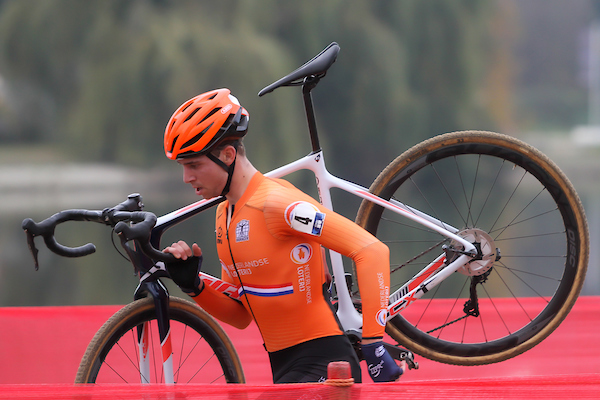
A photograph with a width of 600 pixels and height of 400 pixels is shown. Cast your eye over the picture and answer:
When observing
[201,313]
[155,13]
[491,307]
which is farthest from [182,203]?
[201,313]

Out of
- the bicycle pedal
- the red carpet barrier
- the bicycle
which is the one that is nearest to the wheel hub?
the bicycle

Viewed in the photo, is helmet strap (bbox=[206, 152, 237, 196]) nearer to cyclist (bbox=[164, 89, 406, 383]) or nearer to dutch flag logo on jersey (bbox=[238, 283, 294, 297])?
cyclist (bbox=[164, 89, 406, 383])

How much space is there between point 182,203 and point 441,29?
4.75 meters

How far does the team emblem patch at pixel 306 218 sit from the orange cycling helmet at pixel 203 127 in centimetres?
27

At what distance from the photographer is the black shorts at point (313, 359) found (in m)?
1.75

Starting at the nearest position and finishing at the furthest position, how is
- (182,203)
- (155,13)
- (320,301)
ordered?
(320,301), (155,13), (182,203)

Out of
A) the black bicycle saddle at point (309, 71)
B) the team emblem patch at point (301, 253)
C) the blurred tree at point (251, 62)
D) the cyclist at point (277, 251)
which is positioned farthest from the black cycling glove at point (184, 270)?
the blurred tree at point (251, 62)

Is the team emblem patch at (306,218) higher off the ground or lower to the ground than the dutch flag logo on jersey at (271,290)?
higher

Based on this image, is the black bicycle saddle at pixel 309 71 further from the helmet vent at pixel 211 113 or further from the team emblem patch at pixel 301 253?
the team emblem patch at pixel 301 253

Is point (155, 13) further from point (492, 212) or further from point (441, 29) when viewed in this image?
point (492, 212)

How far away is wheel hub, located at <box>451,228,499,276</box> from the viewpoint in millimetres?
2182

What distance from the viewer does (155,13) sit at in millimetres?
8898

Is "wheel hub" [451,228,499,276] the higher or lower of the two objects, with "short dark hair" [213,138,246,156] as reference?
lower

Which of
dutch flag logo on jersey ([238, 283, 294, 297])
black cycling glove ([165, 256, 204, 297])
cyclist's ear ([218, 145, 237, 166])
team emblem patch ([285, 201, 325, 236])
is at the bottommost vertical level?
dutch flag logo on jersey ([238, 283, 294, 297])
